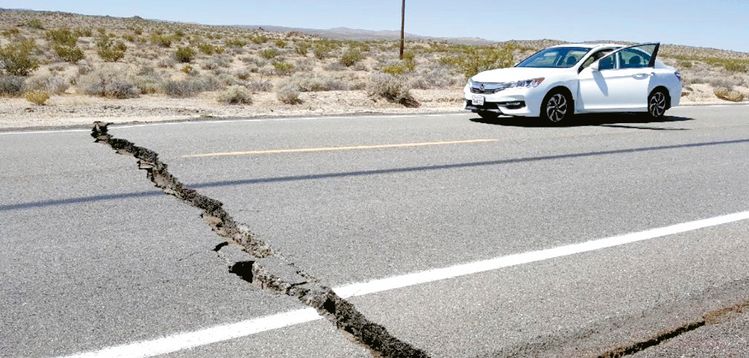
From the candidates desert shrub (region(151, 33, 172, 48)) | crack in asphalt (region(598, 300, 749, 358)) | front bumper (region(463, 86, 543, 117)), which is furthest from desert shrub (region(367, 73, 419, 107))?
desert shrub (region(151, 33, 172, 48))

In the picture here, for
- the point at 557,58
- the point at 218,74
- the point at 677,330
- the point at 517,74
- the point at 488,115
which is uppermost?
the point at 557,58

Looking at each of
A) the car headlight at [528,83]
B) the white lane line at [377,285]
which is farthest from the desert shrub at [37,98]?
the white lane line at [377,285]

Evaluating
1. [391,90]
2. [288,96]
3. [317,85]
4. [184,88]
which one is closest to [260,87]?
[317,85]

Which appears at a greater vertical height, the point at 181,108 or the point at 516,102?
the point at 516,102

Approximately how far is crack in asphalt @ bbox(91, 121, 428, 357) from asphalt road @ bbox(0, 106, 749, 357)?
88 millimetres

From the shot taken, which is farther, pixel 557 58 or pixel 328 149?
pixel 557 58

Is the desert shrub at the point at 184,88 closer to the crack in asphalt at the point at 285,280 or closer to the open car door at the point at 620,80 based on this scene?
the open car door at the point at 620,80

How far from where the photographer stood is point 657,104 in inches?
546

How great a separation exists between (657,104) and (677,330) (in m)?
11.5

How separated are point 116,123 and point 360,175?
17.2ft

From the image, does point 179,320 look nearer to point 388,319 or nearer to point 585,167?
point 388,319

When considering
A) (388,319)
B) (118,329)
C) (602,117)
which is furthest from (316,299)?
(602,117)

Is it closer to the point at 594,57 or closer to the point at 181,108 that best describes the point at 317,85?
the point at 181,108

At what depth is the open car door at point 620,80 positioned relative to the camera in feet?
41.6
